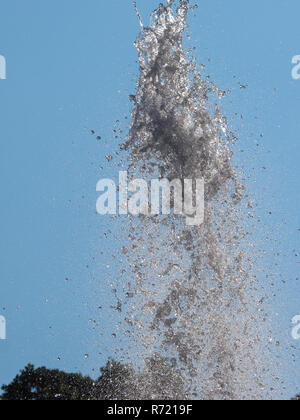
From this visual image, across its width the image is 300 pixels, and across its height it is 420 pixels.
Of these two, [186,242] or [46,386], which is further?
[46,386]

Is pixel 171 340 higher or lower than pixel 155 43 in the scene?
lower

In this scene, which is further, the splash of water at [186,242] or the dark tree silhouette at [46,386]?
the dark tree silhouette at [46,386]

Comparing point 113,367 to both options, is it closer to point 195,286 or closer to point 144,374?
point 144,374

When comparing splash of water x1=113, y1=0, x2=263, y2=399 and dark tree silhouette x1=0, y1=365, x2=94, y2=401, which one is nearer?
splash of water x1=113, y1=0, x2=263, y2=399
